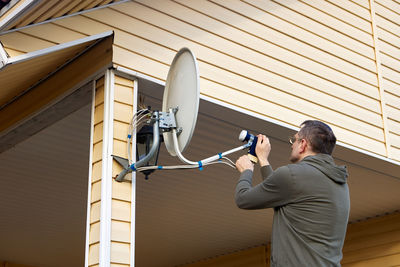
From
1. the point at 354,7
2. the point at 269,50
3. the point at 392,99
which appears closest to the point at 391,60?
the point at 392,99

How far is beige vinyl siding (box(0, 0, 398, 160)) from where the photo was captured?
14.3 feet

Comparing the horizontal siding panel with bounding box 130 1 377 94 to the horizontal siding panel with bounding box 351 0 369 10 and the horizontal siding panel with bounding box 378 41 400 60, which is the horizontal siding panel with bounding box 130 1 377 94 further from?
the horizontal siding panel with bounding box 351 0 369 10

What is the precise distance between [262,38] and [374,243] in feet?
12.7

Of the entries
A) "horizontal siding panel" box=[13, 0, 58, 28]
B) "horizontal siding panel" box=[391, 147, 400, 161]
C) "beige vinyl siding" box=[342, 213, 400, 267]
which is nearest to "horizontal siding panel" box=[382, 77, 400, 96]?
"horizontal siding panel" box=[391, 147, 400, 161]

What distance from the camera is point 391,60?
6.38 meters

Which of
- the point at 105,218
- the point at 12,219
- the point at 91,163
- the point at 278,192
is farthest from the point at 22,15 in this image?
the point at 12,219

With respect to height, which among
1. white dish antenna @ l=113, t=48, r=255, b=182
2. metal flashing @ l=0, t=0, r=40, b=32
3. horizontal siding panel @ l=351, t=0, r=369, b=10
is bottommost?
white dish antenna @ l=113, t=48, r=255, b=182

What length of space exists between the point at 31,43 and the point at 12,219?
14.6 feet

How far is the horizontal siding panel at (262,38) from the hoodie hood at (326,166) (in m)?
2.08

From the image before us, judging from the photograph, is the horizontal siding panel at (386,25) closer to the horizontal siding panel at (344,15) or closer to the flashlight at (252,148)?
the horizontal siding panel at (344,15)

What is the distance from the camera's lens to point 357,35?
239 inches

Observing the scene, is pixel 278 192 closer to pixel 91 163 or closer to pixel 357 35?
pixel 91 163

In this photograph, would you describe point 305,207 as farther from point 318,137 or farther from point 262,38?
point 262,38

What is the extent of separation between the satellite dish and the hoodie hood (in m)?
0.90
